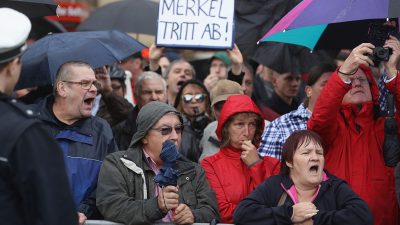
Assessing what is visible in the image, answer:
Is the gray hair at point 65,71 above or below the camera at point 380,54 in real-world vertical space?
below

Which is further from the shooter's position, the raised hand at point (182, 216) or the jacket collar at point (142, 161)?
the jacket collar at point (142, 161)

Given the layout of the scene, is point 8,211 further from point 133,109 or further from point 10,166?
point 133,109

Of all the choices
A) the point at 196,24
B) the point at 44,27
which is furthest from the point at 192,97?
the point at 44,27

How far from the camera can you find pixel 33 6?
7324 mm

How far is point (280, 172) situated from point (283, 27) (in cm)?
106

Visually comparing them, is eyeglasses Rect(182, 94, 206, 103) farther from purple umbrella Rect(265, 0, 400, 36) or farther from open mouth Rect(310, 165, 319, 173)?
open mouth Rect(310, 165, 319, 173)

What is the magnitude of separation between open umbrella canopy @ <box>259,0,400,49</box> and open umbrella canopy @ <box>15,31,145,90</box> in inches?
54.1

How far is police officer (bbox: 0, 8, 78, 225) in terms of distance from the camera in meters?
4.29

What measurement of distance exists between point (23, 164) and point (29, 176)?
62mm

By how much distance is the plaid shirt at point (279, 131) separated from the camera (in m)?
7.27

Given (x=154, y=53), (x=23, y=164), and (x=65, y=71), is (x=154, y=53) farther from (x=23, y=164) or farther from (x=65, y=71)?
(x=23, y=164)

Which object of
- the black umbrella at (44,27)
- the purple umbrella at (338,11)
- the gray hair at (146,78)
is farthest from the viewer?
the black umbrella at (44,27)

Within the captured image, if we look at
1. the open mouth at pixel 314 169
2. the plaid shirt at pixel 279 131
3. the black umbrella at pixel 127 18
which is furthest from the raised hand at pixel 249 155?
the black umbrella at pixel 127 18

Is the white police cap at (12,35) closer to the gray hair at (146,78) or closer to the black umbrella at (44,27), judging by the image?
the gray hair at (146,78)
